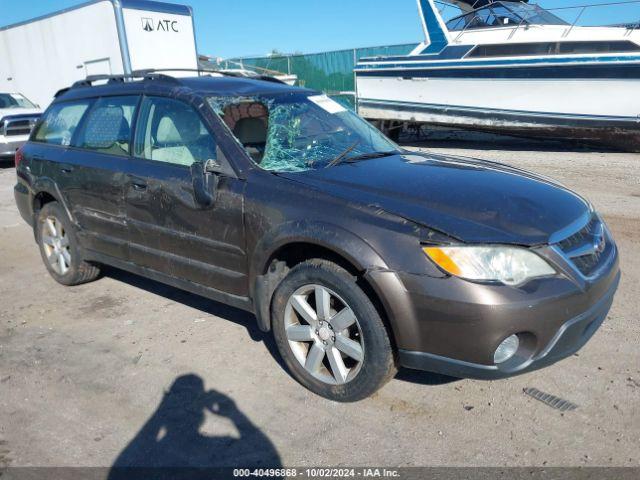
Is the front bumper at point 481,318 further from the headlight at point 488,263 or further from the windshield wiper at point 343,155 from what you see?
the windshield wiper at point 343,155

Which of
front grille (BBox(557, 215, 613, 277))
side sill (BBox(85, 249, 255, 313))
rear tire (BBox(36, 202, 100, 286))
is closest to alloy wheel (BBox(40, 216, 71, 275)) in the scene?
rear tire (BBox(36, 202, 100, 286))

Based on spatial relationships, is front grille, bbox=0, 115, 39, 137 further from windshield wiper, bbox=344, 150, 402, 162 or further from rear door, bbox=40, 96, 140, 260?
windshield wiper, bbox=344, 150, 402, 162

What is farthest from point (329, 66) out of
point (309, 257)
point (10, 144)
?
point (309, 257)

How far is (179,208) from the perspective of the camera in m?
3.44

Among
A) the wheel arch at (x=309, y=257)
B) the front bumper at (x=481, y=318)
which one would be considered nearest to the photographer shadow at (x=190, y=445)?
the wheel arch at (x=309, y=257)

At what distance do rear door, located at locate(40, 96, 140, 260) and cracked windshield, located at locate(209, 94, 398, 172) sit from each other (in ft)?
2.98

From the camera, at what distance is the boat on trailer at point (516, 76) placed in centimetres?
976

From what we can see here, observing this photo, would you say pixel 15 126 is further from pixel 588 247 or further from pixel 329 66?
pixel 588 247

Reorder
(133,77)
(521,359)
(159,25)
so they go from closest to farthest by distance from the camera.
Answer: (521,359) < (133,77) < (159,25)

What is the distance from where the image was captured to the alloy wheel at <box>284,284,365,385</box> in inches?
110

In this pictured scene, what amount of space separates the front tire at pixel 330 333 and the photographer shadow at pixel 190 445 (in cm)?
44

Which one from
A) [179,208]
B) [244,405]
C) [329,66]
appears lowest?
[244,405]

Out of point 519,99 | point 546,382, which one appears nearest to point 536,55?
point 519,99

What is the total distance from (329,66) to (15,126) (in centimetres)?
1022
